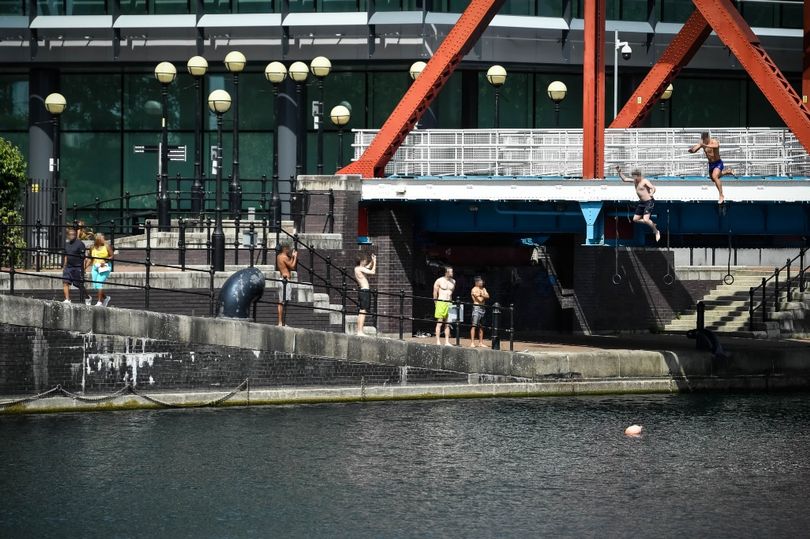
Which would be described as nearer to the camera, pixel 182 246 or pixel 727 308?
pixel 182 246

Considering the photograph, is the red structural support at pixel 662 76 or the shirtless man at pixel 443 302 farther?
the red structural support at pixel 662 76

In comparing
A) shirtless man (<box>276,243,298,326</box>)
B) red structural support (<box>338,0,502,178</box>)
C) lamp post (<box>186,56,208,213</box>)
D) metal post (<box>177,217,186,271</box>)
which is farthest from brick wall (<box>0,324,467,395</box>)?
lamp post (<box>186,56,208,213</box>)

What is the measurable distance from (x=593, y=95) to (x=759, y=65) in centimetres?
342

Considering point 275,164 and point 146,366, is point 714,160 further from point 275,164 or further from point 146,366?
point 275,164

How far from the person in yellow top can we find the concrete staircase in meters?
17.3

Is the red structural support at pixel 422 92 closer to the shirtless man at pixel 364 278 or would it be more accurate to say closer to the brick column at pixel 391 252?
the brick column at pixel 391 252

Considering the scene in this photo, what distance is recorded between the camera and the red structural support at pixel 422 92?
3606 cm

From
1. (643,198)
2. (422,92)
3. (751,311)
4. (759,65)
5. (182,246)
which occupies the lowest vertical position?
(751,311)

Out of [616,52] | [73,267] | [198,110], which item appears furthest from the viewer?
[616,52]

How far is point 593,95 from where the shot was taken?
34.7m

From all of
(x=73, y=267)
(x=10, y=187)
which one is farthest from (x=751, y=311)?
(x=73, y=267)

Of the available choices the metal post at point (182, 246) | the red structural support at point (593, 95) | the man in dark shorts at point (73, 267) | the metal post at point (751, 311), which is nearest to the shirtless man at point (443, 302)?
the red structural support at point (593, 95)

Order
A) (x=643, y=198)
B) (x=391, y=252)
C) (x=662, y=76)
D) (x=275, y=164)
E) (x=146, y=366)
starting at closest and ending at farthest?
(x=146, y=366)
(x=643, y=198)
(x=391, y=252)
(x=275, y=164)
(x=662, y=76)

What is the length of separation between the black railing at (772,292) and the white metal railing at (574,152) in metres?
7.01
